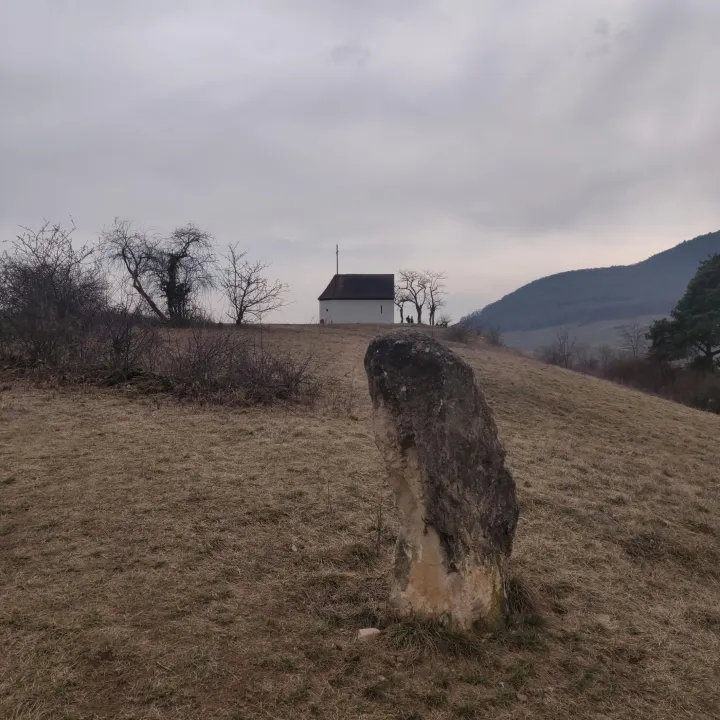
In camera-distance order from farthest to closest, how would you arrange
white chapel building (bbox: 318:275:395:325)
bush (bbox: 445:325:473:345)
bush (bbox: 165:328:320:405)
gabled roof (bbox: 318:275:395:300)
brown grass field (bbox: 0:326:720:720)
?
gabled roof (bbox: 318:275:395:300), white chapel building (bbox: 318:275:395:325), bush (bbox: 445:325:473:345), bush (bbox: 165:328:320:405), brown grass field (bbox: 0:326:720:720)

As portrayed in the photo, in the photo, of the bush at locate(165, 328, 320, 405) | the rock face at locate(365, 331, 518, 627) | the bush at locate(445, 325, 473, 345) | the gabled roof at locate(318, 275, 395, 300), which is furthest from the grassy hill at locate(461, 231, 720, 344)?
the rock face at locate(365, 331, 518, 627)

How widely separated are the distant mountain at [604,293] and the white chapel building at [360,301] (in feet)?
270

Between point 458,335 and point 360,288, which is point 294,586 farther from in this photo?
point 360,288

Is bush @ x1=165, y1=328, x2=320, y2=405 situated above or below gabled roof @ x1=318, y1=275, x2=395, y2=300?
below

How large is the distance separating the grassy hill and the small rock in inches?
4714

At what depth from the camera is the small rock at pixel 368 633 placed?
11.6 ft

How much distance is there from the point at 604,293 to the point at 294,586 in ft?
558

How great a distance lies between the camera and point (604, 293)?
522 ft

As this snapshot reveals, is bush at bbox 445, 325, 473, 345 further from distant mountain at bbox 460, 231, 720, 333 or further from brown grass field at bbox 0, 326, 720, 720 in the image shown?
distant mountain at bbox 460, 231, 720, 333

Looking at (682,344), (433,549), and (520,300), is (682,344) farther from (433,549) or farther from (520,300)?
(520,300)

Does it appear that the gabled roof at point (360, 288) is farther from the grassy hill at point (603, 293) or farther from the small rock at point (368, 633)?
the grassy hill at point (603, 293)

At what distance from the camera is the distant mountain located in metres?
132

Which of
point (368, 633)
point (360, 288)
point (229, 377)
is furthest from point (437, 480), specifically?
point (360, 288)

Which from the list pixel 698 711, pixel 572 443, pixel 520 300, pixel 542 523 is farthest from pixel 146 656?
pixel 520 300
